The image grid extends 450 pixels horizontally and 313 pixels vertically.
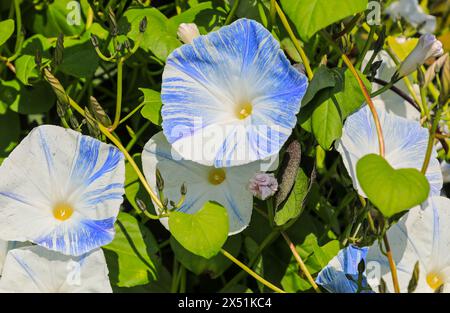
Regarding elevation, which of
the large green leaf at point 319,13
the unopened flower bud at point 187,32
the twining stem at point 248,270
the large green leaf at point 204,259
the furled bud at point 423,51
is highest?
the unopened flower bud at point 187,32

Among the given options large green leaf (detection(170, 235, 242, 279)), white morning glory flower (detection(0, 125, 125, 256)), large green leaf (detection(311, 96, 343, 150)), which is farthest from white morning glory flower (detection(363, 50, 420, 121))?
white morning glory flower (detection(0, 125, 125, 256))

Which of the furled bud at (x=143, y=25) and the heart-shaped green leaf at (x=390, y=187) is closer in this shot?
the heart-shaped green leaf at (x=390, y=187)

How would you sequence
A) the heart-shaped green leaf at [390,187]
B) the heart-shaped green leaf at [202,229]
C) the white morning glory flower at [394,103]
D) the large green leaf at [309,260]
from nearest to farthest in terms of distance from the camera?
1. the heart-shaped green leaf at [390,187]
2. the heart-shaped green leaf at [202,229]
3. the large green leaf at [309,260]
4. the white morning glory flower at [394,103]

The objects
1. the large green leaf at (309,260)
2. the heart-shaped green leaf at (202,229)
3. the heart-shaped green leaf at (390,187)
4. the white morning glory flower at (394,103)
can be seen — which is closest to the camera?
the heart-shaped green leaf at (390,187)

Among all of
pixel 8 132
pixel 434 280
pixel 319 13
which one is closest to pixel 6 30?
pixel 8 132

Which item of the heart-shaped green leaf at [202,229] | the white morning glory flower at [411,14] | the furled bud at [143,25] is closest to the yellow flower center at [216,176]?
the heart-shaped green leaf at [202,229]

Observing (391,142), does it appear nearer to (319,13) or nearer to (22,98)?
(319,13)

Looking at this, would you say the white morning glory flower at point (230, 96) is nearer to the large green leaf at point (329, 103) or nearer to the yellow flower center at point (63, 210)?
the large green leaf at point (329, 103)
